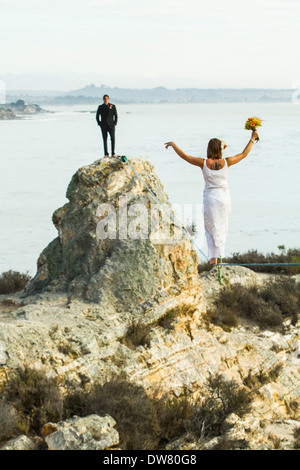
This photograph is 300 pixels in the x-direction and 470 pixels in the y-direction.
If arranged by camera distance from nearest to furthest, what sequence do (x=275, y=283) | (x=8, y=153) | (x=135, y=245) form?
(x=135, y=245) < (x=275, y=283) < (x=8, y=153)

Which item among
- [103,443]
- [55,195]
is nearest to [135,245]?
[103,443]

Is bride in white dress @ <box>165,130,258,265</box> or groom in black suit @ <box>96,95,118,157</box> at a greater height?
groom in black suit @ <box>96,95,118,157</box>

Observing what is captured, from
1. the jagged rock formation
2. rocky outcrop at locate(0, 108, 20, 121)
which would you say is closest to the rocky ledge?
the jagged rock formation

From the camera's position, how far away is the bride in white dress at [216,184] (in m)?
8.94

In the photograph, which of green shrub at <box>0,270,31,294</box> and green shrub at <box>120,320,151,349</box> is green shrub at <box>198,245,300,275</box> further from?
green shrub at <box>120,320,151,349</box>

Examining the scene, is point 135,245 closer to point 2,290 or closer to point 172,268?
point 172,268

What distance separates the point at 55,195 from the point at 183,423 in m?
38.8

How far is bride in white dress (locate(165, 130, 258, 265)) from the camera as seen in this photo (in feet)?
29.3

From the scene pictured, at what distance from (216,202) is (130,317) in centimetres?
256

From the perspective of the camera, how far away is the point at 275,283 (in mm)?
15367

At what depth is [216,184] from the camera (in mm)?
9031

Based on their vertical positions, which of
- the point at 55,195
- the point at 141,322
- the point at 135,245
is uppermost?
the point at 135,245

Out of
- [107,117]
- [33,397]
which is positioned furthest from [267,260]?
[33,397]

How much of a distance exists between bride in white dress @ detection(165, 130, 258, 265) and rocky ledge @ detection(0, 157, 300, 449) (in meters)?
1.95
